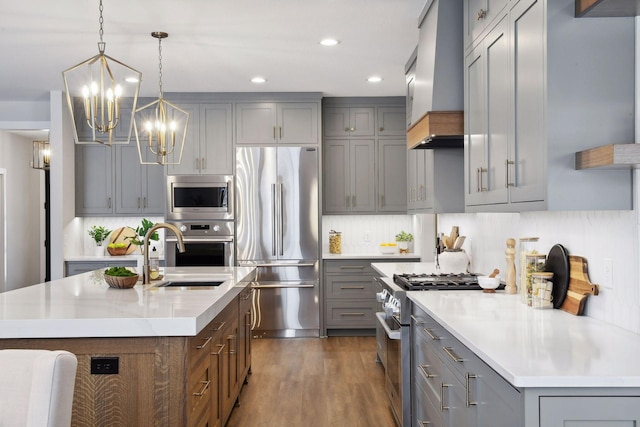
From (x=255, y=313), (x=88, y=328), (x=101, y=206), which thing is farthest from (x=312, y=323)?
(x=88, y=328)

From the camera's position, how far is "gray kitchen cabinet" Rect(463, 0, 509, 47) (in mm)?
2663

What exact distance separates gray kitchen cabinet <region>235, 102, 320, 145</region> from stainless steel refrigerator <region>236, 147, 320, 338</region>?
118 millimetres

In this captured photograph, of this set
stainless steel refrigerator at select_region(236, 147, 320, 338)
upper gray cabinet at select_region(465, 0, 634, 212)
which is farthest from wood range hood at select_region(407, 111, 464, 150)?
stainless steel refrigerator at select_region(236, 147, 320, 338)

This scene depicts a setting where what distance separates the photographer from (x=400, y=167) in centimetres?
684

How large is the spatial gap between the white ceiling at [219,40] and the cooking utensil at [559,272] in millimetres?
1958

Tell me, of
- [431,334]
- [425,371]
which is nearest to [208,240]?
[425,371]

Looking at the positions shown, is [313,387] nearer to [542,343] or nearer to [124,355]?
[124,355]

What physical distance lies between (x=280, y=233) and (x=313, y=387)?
2181 millimetres

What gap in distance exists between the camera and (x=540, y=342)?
1970mm

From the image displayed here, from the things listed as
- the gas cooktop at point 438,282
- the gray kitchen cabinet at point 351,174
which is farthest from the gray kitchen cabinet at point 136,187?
the gas cooktop at point 438,282

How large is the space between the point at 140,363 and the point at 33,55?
3.57m

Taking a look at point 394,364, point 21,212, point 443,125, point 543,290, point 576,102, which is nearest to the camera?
point 576,102

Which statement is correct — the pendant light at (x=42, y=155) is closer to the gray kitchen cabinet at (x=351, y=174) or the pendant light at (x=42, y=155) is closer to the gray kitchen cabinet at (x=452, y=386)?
the gray kitchen cabinet at (x=351, y=174)

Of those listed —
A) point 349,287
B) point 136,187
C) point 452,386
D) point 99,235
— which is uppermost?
point 136,187
